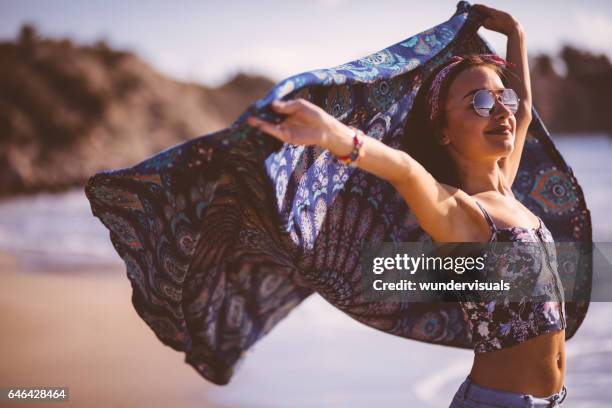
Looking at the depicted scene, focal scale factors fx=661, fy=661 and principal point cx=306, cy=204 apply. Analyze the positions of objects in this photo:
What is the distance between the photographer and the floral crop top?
6.35 ft

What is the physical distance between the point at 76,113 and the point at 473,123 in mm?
27446

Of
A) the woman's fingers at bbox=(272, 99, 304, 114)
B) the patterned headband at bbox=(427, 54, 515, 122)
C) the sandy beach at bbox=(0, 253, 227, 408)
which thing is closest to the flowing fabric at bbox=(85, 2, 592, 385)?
the woman's fingers at bbox=(272, 99, 304, 114)

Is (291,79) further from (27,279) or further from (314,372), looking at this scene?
(27,279)

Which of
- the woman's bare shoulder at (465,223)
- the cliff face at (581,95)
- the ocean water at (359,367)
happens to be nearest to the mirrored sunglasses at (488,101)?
the woman's bare shoulder at (465,223)

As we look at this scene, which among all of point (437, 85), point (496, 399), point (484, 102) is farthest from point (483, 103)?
point (496, 399)

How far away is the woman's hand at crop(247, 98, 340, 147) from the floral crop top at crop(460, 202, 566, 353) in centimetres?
68

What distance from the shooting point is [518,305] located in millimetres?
1945

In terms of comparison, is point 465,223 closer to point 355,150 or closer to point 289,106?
point 355,150

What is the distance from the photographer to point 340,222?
2.16 metres

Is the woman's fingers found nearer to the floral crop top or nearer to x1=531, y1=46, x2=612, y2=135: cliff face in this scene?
the floral crop top

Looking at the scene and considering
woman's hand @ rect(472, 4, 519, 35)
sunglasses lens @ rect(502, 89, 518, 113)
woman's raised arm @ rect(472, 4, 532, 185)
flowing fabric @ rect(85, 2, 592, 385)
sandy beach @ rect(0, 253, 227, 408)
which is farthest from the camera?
sandy beach @ rect(0, 253, 227, 408)

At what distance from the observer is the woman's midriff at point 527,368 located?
6.42 feet

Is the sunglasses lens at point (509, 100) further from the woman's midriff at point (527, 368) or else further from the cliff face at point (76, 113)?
the cliff face at point (76, 113)

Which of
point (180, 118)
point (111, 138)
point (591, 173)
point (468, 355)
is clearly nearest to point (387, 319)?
point (468, 355)
